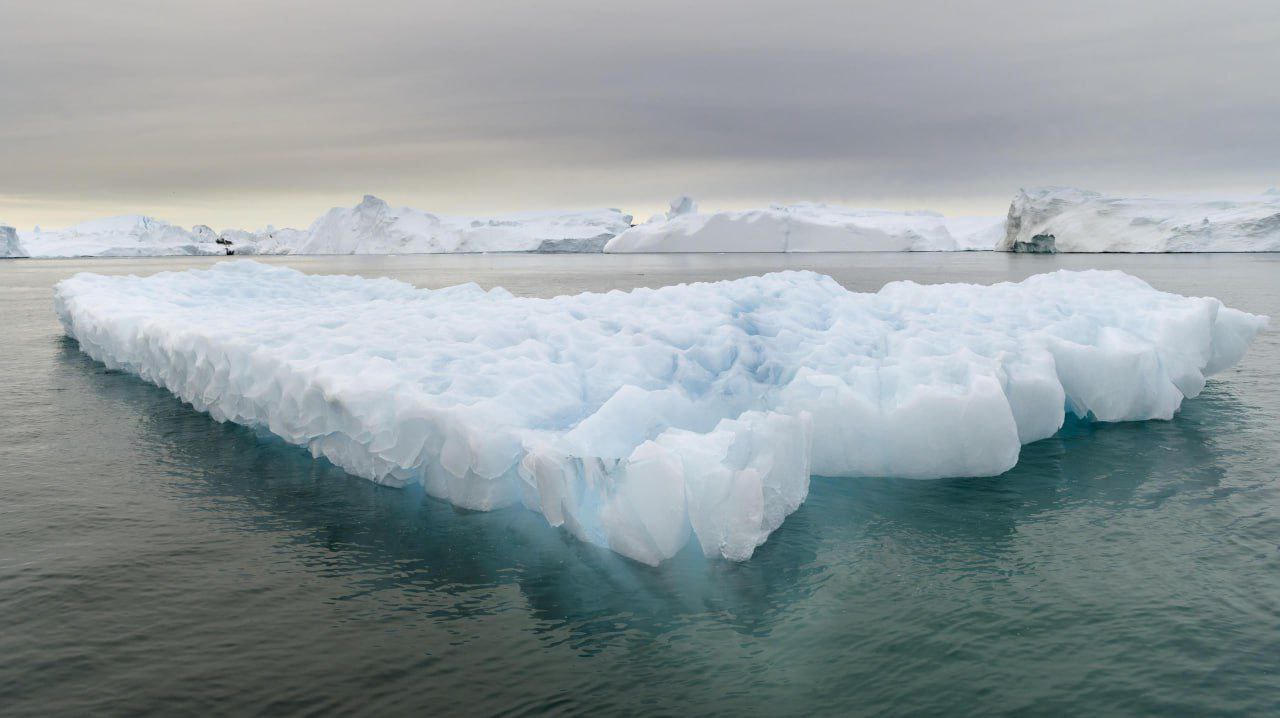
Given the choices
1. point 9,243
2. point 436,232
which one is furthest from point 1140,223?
point 9,243

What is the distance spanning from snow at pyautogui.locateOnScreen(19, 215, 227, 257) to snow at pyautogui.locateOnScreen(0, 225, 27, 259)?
101ft

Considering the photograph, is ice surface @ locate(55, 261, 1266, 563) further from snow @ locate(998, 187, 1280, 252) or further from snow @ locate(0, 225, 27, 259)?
snow @ locate(0, 225, 27, 259)

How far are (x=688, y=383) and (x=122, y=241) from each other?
18593 centimetres

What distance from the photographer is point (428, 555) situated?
6.85 metres

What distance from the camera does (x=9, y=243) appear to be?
11094 cm

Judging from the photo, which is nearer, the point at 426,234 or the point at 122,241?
the point at 426,234

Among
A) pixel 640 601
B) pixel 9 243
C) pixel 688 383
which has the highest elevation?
pixel 9 243

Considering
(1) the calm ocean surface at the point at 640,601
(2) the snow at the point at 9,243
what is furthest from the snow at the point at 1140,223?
(2) the snow at the point at 9,243

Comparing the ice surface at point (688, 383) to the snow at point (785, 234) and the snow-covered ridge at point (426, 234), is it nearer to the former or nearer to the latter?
the snow at point (785, 234)

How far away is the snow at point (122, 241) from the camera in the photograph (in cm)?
15488

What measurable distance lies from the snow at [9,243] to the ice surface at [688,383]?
117087mm

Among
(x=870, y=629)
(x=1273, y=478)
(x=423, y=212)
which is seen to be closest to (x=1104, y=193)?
(x=1273, y=478)

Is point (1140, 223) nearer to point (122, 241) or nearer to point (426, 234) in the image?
point (426, 234)

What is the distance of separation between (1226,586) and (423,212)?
146m
